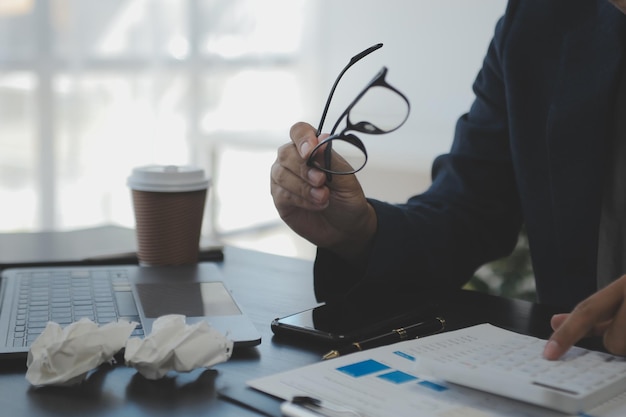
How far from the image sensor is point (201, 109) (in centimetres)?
373

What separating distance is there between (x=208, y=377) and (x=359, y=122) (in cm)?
32

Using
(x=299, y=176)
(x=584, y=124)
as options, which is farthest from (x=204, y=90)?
(x=299, y=176)

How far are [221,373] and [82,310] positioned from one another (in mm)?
266

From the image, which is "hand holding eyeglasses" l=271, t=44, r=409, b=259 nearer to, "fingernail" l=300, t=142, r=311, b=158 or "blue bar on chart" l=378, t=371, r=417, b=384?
"fingernail" l=300, t=142, r=311, b=158

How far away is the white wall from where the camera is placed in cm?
330

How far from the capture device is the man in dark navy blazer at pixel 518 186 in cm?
109

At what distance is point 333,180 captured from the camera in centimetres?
105

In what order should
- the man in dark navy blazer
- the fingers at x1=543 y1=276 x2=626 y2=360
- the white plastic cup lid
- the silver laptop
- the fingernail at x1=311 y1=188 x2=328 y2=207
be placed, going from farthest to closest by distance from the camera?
the white plastic cup lid < the man in dark navy blazer < the fingernail at x1=311 y1=188 x2=328 y2=207 < the silver laptop < the fingers at x1=543 y1=276 x2=626 y2=360

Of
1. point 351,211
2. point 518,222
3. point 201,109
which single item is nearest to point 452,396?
point 351,211

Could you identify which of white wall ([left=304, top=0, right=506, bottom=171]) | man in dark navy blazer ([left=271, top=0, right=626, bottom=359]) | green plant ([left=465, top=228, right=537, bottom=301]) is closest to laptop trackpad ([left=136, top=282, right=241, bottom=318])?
man in dark navy blazer ([left=271, top=0, right=626, bottom=359])

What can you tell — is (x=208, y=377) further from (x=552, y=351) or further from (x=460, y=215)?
(x=460, y=215)

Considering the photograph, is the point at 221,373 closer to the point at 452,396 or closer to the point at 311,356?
the point at 311,356

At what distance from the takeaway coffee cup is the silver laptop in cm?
3

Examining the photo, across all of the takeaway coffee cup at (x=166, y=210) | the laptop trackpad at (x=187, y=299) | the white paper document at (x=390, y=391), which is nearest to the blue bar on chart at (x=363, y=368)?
the white paper document at (x=390, y=391)
